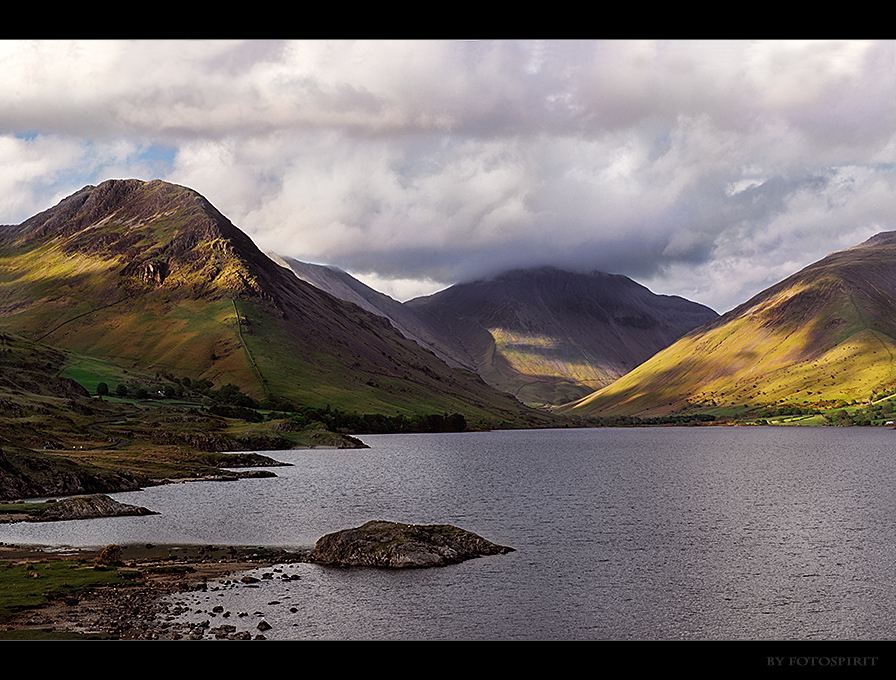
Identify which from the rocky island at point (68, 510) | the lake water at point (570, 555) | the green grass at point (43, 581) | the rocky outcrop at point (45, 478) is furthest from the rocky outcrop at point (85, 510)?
the green grass at point (43, 581)

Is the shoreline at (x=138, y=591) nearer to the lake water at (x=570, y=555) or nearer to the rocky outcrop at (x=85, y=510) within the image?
the lake water at (x=570, y=555)

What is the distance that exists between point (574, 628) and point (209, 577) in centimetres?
3034

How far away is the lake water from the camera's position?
51.7m

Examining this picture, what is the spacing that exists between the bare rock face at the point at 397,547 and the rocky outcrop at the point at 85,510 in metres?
37.6

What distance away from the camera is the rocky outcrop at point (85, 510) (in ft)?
309

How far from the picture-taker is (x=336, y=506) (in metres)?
115

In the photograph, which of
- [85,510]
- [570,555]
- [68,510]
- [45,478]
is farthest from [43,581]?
[45,478]

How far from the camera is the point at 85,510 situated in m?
96.6
